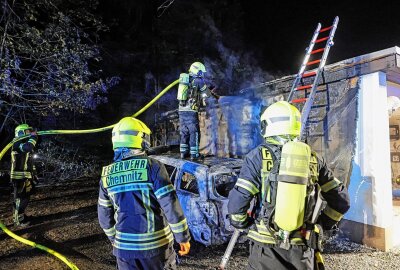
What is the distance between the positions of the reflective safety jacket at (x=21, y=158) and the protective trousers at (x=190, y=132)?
3373mm

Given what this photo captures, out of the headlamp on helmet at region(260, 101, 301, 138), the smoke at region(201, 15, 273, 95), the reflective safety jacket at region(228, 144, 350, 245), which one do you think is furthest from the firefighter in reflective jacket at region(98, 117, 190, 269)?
the smoke at region(201, 15, 273, 95)

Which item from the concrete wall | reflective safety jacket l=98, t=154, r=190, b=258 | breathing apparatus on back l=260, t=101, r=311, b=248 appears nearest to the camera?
breathing apparatus on back l=260, t=101, r=311, b=248

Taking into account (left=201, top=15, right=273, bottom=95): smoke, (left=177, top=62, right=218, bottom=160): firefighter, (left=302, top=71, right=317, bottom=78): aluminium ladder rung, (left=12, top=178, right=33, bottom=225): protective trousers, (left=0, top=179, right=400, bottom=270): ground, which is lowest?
(left=0, top=179, right=400, bottom=270): ground

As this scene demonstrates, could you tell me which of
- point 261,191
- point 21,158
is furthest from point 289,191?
point 21,158

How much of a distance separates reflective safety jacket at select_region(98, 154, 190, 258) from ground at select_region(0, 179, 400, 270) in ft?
6.71

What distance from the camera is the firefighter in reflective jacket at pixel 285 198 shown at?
2.17m

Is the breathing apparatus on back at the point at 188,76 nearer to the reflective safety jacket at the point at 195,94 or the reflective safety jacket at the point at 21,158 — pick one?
the reflective safety jacket at the point at 195,94

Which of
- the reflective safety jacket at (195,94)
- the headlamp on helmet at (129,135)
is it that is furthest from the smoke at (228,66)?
the headlamp on helmet at (129,135)

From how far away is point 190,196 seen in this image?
5.22m

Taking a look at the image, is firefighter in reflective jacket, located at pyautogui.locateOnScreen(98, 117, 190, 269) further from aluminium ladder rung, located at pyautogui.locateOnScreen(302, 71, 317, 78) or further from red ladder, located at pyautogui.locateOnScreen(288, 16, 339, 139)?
aluminium ladder rung, located at pyautogui.locateOnScreen(302, 71, 317, 78)

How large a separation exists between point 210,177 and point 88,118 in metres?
16.3

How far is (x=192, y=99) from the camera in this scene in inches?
258

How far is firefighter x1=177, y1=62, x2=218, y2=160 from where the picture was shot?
6455 mm

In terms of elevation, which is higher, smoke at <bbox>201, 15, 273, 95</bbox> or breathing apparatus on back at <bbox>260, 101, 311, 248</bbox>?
smoke at <bbox>201, 15, 273, 95</bbox>
